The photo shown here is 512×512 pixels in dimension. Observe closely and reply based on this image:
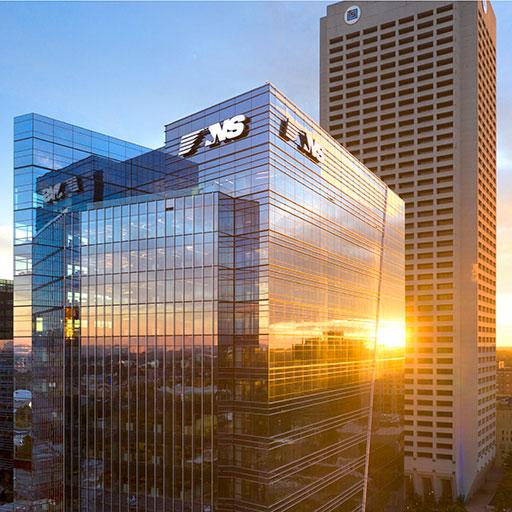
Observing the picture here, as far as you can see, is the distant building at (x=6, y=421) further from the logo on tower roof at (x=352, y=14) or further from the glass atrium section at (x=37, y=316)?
the logo on tower roof at (x=352, y=14)

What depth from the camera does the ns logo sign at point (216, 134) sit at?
6994 centimetres

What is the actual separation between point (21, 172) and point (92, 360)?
27.6m

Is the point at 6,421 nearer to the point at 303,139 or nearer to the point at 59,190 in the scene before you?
the point at 59,190

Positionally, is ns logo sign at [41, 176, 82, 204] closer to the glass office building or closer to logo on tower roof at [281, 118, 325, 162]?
the glass office building

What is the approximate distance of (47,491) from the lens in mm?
74562

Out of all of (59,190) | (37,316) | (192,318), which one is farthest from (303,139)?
(37,316)

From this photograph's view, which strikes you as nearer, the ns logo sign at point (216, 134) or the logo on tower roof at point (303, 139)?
the ns logo sign at point (216, 134)

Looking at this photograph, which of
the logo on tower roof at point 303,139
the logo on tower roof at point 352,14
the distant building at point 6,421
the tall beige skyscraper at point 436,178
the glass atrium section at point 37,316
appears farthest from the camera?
the logo on tower roof at point 352,14

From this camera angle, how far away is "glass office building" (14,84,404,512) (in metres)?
65.6

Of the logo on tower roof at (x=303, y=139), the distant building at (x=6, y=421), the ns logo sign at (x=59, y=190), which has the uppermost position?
the logo on tower roof at (x=303, y=139)

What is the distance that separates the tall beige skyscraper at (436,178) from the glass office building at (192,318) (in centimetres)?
5622

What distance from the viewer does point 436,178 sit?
144875 millimetres

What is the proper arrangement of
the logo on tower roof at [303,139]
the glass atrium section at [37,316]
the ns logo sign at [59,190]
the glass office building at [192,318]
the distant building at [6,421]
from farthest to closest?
1. the distant building at [6,421]
2. the ns logo sign at [59,190]
3. the glass atrium section at [37,316]
4. the logo on tower roof at [303,139]
5. the glass office building at [192,318]

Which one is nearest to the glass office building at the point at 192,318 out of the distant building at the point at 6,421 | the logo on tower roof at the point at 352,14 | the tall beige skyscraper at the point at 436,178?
the distant building at the point at 6,421
